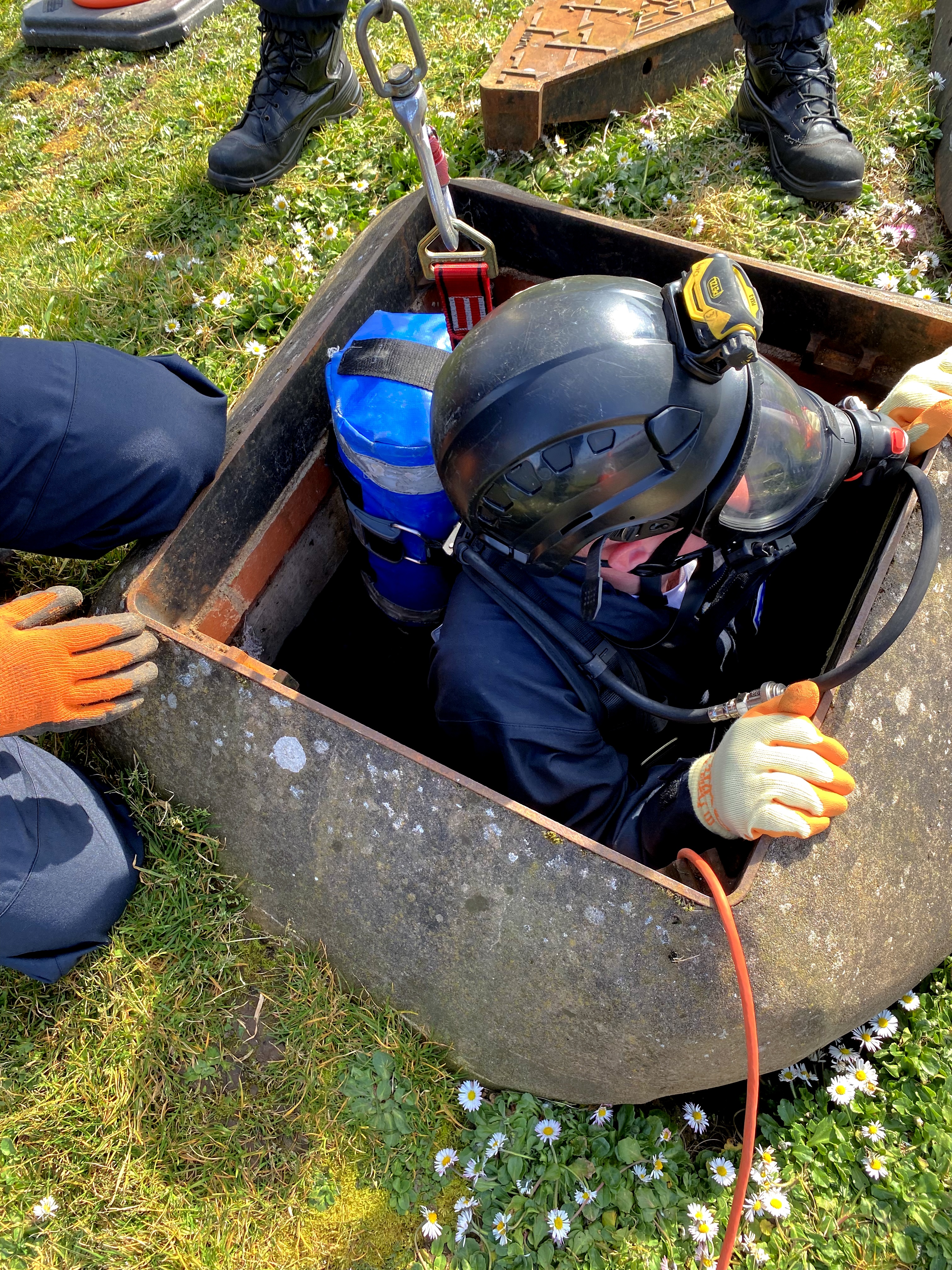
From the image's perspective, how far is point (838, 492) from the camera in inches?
91.0

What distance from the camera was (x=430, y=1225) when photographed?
6.95ft

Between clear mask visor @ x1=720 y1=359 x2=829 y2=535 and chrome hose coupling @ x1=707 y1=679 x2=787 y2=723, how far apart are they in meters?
0.37

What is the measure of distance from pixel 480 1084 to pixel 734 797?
3.72 feet

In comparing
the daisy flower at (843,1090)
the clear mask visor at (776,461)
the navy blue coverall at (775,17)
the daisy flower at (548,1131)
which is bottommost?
the daisy flower at (843,1090)

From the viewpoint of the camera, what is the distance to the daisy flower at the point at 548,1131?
2.16m

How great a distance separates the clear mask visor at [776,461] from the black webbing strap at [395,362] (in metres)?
0.89

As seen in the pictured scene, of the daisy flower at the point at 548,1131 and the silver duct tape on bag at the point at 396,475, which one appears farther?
the silver duct tape on bag at the point at 396,475

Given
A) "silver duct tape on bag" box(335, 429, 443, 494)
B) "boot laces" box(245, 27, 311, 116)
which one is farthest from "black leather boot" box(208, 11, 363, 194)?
"silver duct tape on bag" box(335, 429, 443, 494)

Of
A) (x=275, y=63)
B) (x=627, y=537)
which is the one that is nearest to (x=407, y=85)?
(x=627, y=537)

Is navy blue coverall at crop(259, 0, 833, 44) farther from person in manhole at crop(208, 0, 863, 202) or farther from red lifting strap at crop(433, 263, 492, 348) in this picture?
red lifting strap at crop(433, 263, 492, 348)

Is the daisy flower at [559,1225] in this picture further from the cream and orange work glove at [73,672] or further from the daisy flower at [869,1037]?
the cream and orange work glove at [73,672]

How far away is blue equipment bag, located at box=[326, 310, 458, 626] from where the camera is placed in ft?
7.43

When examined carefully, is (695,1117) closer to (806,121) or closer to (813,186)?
(813,186)

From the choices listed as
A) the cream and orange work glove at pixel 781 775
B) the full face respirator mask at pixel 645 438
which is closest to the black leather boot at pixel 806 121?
the full face respirator mask at pixel 645 438
